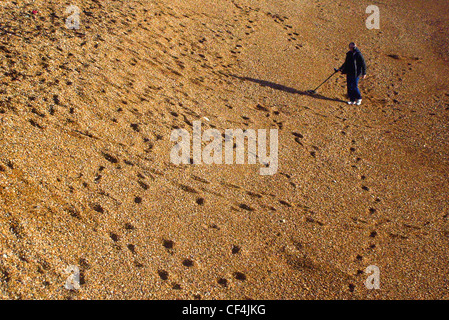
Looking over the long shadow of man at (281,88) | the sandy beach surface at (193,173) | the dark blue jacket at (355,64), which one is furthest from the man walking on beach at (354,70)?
the long shadow of man at (281,88)

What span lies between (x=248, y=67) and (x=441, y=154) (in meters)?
5.18

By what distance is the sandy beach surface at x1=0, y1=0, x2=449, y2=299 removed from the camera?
4.31 metres

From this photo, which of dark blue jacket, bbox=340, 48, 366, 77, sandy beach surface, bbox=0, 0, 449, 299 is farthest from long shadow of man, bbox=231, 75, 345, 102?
dark blue jacket, bbox=340, 48, 366, 77

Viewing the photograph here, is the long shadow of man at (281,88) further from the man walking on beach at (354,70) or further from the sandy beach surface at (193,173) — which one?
the man walking on beach at (354,70)

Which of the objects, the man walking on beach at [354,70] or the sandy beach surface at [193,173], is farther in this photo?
the man walking on beach at [354,70]

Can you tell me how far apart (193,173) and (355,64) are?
18.0ft

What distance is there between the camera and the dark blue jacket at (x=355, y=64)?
8680 millimetres

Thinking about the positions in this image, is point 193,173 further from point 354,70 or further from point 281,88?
point 354,70

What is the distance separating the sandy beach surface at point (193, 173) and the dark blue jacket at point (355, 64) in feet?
2.56

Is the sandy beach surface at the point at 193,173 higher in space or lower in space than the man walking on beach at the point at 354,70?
lower

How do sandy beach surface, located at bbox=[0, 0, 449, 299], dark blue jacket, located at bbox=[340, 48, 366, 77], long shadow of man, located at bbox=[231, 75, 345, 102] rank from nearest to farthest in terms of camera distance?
1. sandy beach surface, located at bbox=[0, 0, 449, 299]
2. dark blue jacket, located at bbox=[340, 48, 366, 77]
3. long shadow of man, located at bbox=[231, 75, 345, 102]

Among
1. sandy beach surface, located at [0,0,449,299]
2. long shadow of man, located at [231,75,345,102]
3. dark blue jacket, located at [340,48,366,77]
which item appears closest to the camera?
sandy beach surface, located at [0,0,449,299]

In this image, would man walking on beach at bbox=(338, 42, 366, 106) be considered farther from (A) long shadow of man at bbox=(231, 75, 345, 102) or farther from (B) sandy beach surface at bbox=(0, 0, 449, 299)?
(A) long shadow of man at bbox=(231, 75, 345, 102)

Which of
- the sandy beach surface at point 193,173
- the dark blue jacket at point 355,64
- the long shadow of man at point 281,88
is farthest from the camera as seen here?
the long shadow of man at point 281,88
